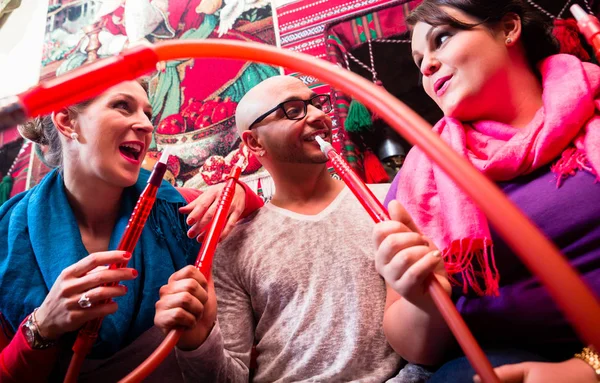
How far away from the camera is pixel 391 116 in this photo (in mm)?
534

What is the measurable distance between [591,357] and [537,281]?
147 mm

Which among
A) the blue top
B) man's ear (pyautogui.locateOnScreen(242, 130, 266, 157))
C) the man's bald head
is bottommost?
the blue top

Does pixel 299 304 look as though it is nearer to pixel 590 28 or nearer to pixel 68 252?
pixel 68 252

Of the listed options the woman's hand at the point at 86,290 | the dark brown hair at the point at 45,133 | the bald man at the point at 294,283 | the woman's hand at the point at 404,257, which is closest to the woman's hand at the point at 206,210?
the bald man at the point at 294,283

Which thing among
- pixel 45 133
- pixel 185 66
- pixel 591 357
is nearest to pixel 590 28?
pixel 591 357

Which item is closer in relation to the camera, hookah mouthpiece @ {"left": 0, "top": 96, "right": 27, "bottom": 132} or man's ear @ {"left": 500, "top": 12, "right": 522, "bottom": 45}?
hookah mouthpiece @ {"left": 0, "top": 96, "right": 27, "bottom": 132}

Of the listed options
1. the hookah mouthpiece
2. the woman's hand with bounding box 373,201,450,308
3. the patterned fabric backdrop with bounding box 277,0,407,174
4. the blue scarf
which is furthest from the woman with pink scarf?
the patterned fabric backdrop with bounding box 277,0,407,174

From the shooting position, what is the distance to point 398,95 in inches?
72.7

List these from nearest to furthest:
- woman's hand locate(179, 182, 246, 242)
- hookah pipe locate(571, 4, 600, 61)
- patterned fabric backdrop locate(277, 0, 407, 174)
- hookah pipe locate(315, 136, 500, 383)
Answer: hookah pipe locate(315, 136, 500, 383) < hookah pipe locate(571, 4, 600, 61) < woman's hand locate(179, 182, 246, 242) < patterned fabric backdrop locate(277, 0, 407, 174)

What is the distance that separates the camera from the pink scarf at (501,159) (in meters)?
0.81

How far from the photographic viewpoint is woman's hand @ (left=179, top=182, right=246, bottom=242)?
1.15 metres

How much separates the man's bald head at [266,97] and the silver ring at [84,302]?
79 centimetres

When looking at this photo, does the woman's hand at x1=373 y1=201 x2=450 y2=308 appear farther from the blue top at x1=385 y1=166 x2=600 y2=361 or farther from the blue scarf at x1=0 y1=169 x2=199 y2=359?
the blue scarf at x1=0 y1=169 x2=199 y2=359

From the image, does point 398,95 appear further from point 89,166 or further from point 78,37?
point 78,37
